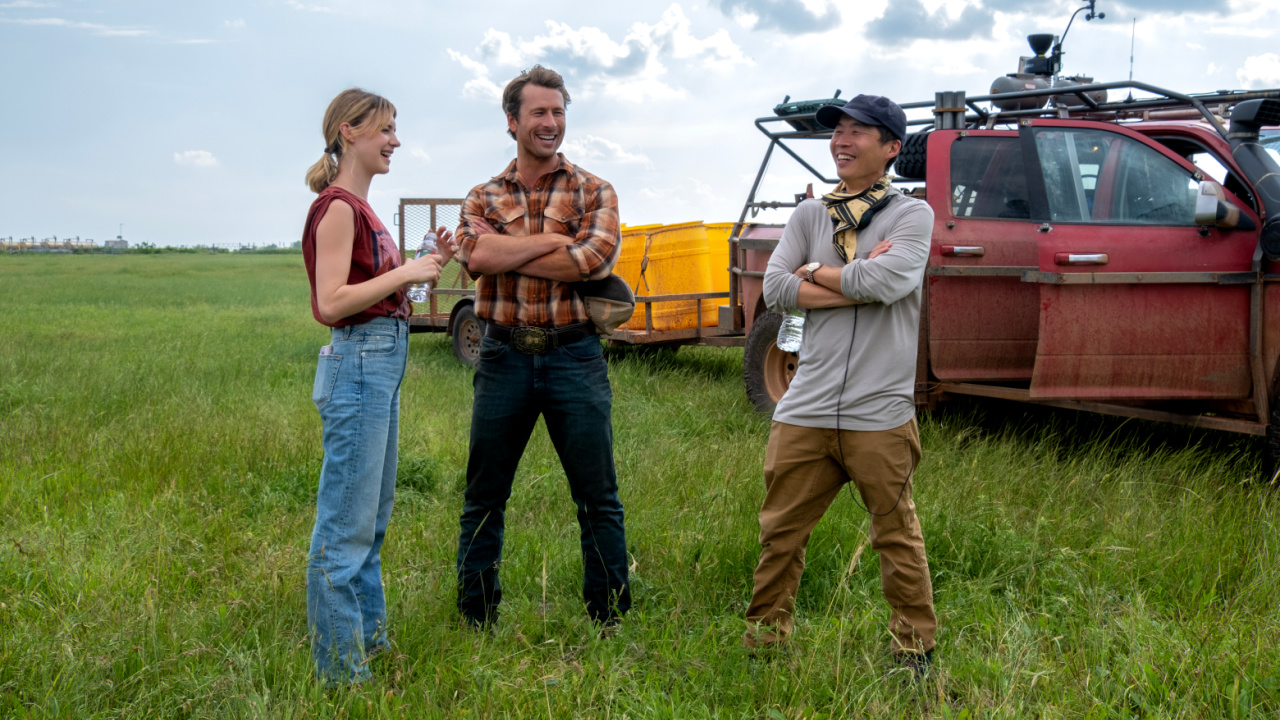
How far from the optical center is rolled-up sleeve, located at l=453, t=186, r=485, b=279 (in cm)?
343

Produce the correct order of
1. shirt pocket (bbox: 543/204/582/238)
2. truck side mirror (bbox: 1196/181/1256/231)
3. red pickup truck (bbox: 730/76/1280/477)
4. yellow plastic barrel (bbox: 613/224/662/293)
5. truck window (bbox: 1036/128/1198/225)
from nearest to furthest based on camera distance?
shirt pocket (bbox: 543/204/582/238) → truck side mirror (bbox: 1196/181/1256/231) → red pickup truck (bbox: 730/76/1280/477) → truck window (bbox: 1036/128/1198/225) → yellow plastic barrel (bbox: 613/224/662/293)

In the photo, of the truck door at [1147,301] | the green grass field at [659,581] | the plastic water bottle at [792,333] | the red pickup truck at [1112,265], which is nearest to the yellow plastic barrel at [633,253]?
the green grass field at [659,581]

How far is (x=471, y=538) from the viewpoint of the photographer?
3609 mm

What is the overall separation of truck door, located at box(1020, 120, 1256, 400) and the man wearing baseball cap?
265 cm

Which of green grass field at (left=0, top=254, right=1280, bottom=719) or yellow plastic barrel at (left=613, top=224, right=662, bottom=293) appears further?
yellow plastic barrel at (left=613, top=224, right=662, bottom=293)

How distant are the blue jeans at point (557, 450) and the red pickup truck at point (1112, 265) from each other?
10.1ft

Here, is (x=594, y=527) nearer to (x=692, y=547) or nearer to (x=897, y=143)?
(x=692, y=547)

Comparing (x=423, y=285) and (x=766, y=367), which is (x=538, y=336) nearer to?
(x=423, y=285)

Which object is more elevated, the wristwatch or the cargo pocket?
the wristwatch

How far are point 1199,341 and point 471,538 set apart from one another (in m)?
4.16

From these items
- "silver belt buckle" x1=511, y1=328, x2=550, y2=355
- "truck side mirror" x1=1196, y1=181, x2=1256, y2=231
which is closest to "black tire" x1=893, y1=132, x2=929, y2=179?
"truck side mirror" x1=1196, y1=181, x2=1256, y2=231

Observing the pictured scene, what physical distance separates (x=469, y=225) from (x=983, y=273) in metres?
3.66

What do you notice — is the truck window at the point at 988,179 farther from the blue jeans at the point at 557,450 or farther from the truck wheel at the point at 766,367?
the blue jeans at the point at 557,450

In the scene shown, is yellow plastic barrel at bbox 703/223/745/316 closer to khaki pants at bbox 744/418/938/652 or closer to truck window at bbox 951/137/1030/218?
truck window at bbox 951/137/1030/218
